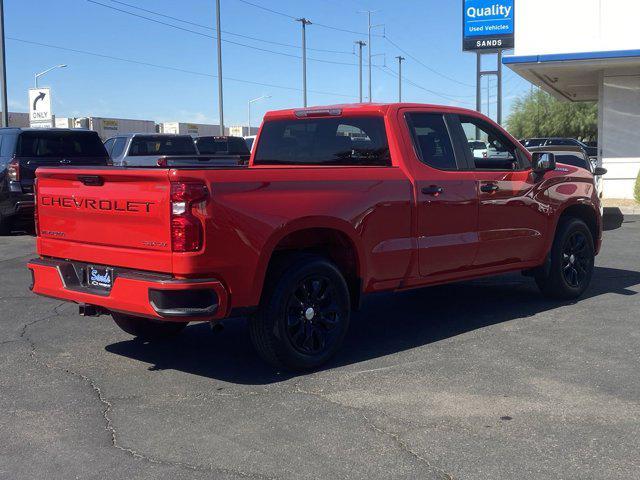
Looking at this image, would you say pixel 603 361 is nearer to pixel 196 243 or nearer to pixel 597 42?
pixel 196 243

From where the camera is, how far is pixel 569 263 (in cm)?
802

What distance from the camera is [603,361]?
19.1 ft

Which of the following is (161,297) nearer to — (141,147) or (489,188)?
(489,188)

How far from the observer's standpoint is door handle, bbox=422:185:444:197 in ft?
20.7

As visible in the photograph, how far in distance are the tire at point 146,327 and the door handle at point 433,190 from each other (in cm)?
237

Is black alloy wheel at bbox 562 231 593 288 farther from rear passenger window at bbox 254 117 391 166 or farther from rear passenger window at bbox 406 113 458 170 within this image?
rear passenger window at bbox 254 117 391 166

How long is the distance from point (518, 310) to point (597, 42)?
13.8 m

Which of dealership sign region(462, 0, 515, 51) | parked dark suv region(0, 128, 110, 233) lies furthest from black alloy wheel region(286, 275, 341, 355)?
dealership sign region(462, 0, 515, 51)

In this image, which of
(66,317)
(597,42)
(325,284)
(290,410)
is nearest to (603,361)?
(325,284)

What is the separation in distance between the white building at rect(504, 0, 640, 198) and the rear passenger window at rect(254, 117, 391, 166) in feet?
46.6

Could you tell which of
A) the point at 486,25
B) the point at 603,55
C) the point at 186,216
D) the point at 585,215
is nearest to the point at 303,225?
the point at 186,216

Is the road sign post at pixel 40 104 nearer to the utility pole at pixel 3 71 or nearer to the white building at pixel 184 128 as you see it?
the utility pole at pixel 3 71

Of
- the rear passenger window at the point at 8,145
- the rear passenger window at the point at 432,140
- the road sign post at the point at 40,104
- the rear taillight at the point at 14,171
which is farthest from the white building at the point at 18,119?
the rear passenger window at the point at 432,140

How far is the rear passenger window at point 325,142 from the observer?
647cm
